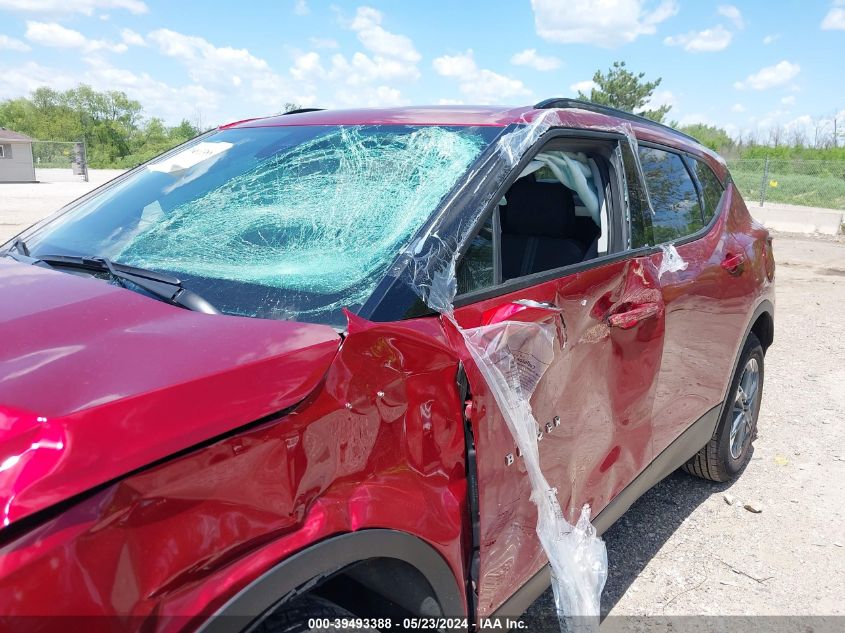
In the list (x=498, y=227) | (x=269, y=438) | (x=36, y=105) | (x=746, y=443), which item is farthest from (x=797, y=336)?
(x=36, y=105)

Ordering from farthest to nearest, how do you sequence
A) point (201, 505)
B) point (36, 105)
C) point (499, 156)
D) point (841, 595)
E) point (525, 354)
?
point (36, 105) < point (841, 595) < point (499, 156) < point (525, 354) < point (201, 505)

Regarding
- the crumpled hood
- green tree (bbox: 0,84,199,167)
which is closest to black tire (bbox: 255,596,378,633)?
the crumpled hood

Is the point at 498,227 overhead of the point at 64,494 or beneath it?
overhead

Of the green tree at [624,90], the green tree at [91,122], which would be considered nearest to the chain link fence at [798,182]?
the green tree at [624,90]

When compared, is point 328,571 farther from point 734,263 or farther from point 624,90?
point 624,90

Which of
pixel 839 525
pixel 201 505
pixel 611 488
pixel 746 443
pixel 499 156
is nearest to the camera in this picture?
pixel 201 505

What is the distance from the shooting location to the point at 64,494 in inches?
38.8

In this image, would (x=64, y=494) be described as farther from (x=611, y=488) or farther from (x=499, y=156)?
(x=611, y=488)

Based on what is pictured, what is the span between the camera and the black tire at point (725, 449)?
354 cm

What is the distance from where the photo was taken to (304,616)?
130cm

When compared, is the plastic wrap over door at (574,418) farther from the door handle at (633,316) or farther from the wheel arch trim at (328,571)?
the wheel arch trim at (328,571)

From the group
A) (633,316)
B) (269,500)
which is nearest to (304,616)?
(269,500)

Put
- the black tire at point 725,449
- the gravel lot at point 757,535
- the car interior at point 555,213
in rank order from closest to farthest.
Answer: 1. the car interior at point 555,213
2. the gravel lot at point 757,535
3. the black tire at point 725,449

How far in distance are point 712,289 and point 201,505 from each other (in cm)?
261
